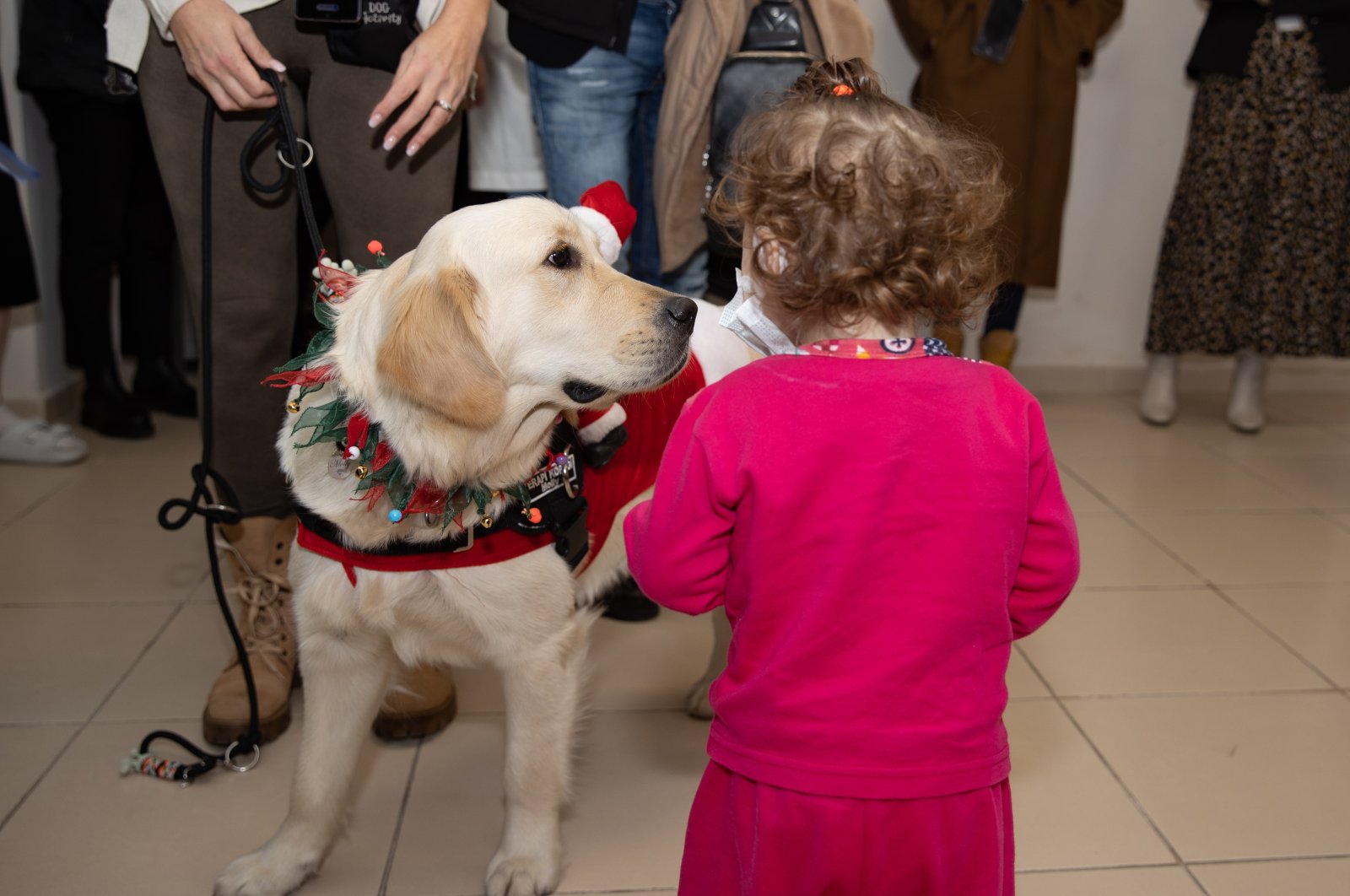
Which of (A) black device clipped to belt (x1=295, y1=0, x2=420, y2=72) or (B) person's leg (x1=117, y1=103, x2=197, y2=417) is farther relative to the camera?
(B) person's leg (x1=117, y1=103, x2=197, y2=417)

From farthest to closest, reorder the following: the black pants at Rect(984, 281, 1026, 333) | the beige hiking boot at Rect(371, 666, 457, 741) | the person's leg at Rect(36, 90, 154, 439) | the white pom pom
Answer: the black pants at Rect(984, 281, 1026, 333)
the person's leg at Rect(36, 90, 154, 439)
the beige hiking boot at Rect(371, 666, 457, 741)
the white pom pom

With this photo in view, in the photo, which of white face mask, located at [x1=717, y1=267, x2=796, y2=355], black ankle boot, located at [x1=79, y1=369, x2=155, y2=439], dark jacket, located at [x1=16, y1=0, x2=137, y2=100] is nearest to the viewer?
white face mask, located at [x1=717, y1=267, x2=796, y2=355]

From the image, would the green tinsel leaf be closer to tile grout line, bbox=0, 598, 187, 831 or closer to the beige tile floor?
the beige tile floor

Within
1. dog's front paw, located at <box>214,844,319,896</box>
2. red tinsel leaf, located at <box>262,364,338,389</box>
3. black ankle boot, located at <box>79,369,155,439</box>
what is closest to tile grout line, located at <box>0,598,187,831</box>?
dog's front paw, located at <box>214,844,319,896</box>

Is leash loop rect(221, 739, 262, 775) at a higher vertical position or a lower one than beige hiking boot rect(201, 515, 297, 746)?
lower

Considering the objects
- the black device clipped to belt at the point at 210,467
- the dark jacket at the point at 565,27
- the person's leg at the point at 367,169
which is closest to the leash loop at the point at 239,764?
the black device clipped to belt at the point at 210,467

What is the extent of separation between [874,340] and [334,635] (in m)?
0.84

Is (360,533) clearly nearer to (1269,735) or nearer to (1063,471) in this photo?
(1269,735)

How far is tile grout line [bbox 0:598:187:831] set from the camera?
1.63 meters

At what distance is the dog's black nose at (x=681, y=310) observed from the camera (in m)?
1.31

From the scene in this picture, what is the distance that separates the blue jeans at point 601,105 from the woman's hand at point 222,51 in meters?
0.69

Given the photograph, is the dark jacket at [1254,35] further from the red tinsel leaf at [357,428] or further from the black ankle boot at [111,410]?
the black ankle boot at [111,410]

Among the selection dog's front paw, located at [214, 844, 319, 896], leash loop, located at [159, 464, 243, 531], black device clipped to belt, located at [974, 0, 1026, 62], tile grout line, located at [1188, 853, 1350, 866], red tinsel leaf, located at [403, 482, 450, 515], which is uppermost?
black device clipped to belt, located at [974, 0, 1026, 62]

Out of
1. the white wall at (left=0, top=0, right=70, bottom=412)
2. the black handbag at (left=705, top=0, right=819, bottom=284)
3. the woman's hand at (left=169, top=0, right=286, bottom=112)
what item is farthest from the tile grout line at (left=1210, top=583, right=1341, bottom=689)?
the white wall at (left=0, top=0, right=70, bottom=412)
